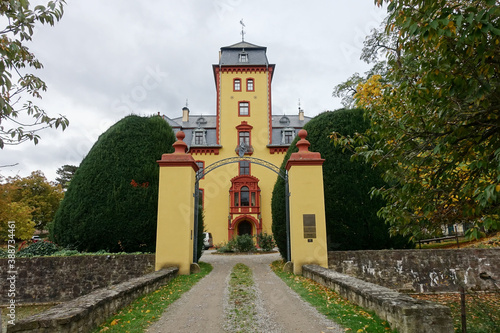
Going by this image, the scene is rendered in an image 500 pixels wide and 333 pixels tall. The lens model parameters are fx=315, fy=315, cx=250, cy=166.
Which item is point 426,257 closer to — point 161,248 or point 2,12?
point 161,248

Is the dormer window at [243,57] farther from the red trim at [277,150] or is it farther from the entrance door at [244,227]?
the entrance door at [244,227]

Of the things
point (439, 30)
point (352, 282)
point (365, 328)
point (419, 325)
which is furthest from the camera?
point (352, 282)

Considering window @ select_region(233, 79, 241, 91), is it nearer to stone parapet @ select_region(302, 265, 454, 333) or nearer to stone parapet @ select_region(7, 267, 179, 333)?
stone parapet @ select_region(7, 267, 179, 333)

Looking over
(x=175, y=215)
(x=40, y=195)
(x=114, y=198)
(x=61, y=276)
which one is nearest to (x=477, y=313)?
(x=175, y=215)

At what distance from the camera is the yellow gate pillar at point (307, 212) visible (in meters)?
9.64

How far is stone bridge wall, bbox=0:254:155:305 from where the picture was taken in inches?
351

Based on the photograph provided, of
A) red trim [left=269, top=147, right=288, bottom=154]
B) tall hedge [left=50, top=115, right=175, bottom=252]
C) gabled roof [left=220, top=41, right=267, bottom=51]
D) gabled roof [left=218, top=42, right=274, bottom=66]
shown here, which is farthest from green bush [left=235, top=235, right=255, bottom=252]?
gabled roof [left=220, top=41, right=267, bottom=51]

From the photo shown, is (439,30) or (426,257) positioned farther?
(426,257)

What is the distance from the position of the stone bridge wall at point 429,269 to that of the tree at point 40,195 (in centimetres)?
3410

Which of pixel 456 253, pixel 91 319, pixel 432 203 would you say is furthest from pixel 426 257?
pixel 91 319

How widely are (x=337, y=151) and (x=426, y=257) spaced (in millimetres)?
4601

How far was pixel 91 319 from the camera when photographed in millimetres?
4406

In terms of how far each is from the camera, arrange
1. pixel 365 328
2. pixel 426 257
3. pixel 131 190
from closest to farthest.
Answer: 1. pixel 365 328
2. pixel 426 257
3. pixel 131 190

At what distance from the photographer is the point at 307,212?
987 cm
